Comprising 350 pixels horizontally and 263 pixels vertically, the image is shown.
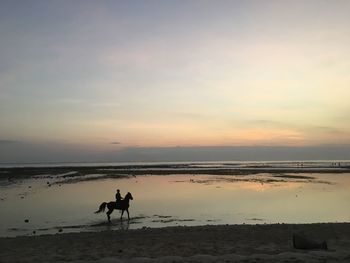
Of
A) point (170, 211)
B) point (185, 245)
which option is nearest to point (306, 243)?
point (185, 245)

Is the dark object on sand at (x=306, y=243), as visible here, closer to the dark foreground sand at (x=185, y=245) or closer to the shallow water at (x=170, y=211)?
the dark foreground sand at (x=185, y=245)

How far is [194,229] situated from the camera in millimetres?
16750

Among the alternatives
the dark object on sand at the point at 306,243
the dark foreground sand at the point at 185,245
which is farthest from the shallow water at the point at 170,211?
the dark object on sand at the point at 306,243

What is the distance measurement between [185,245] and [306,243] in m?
3.76

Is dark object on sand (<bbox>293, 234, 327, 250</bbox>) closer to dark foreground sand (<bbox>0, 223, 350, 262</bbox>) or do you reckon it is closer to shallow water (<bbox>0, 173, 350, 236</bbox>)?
dark foreground sand (<bbox>0, 223, 350, 262</bbox>)

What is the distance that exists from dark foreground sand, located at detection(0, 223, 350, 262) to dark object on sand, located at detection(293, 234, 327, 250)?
256 millimetres

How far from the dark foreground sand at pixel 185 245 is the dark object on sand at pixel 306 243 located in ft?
0.84

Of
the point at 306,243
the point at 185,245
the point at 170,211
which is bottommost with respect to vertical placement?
the point at 170,211

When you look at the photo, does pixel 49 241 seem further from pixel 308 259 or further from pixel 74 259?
pixel 308 259

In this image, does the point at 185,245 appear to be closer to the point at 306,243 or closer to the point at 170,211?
the point at 306,243

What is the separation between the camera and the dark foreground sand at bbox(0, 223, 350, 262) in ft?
34.8

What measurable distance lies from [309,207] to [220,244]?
1375 centimetres

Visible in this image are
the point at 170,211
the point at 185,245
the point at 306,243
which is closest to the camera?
the point at 306,243

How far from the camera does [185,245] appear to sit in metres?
13.4
